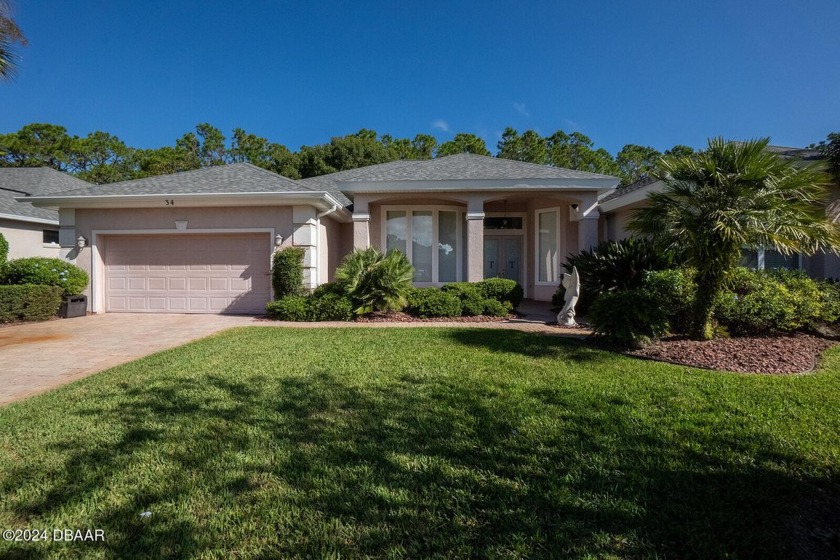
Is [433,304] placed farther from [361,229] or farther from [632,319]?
[632,319]

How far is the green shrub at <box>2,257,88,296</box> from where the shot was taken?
401 inches

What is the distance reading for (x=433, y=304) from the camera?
996 cm

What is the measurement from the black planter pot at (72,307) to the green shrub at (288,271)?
5.36m

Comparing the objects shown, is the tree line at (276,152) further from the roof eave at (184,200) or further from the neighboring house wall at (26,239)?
the roof eave at (184,200)

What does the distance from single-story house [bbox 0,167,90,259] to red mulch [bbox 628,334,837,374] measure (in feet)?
58.7

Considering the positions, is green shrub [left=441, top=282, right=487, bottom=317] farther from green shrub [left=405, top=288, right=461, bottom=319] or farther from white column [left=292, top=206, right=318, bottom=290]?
white column [left=292, top=206, right=318, bottom=290]

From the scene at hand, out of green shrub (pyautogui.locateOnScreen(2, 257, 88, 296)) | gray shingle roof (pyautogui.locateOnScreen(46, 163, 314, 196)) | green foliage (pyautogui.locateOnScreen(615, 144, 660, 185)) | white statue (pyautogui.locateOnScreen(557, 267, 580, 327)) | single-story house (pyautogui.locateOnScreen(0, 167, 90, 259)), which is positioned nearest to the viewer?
white statue (pyautogui.locateOnScreen(557, 267, 580, 327))

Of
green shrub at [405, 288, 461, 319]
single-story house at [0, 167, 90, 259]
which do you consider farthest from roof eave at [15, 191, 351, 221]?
green shrub at [405, 288, 461, 319]

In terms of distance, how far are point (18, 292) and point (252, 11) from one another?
934cm

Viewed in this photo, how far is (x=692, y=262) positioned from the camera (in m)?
6.83

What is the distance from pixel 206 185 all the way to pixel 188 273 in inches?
102

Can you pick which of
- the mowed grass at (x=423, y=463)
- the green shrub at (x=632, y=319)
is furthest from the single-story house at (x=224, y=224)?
the mowed grass at (x=423, y=463)

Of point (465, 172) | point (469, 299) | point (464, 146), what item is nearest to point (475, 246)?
point (469, 299)

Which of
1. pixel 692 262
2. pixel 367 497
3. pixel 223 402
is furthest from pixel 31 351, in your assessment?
pixel 692 262
